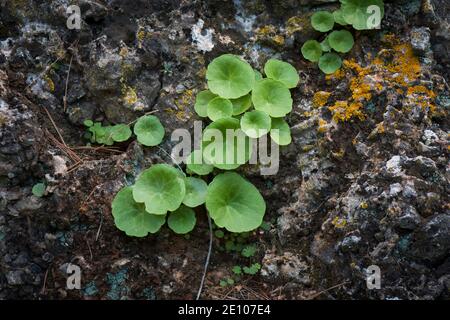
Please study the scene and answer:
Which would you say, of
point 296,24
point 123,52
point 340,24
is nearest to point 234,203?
point 123,52

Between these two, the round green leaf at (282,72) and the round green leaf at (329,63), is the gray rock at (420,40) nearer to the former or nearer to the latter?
the round green leaf at (329,63)

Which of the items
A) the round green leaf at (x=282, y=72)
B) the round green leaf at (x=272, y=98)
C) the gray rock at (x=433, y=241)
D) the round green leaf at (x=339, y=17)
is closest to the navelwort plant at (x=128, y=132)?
the round green leaf at (x=272, y=98)

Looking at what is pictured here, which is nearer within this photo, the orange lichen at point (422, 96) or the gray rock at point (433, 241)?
the gray rock at point (433, 241)

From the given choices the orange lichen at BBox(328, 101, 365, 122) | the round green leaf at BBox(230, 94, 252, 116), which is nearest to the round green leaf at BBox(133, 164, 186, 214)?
the round green leaf at BBox(230, 94, 252, 116)

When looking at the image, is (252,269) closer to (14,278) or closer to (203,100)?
(203,100)

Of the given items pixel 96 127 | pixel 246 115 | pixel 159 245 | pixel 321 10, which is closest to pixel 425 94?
pixel 321 10

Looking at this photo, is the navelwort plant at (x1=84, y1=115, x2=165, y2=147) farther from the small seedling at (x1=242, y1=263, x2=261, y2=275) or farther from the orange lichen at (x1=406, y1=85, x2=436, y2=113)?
the orange lichen at (x1=406, y1=85, x2=436, y2=113)
